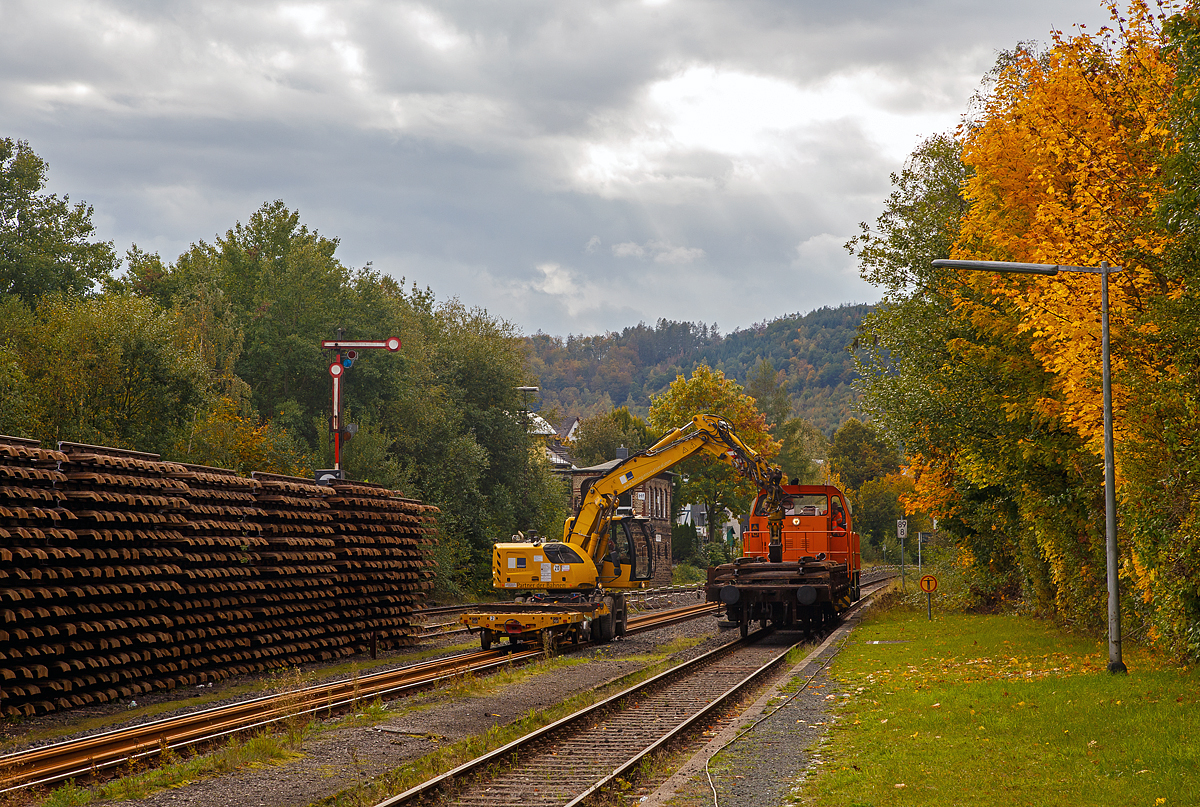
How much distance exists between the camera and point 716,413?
226 ft

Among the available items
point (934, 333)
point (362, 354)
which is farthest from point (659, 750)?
point (362, 354)

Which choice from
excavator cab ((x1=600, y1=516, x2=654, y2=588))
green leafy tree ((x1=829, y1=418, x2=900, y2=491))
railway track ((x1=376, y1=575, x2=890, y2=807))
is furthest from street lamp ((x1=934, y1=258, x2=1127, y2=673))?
green leafy tree ((x1=829, y1=418, x2=900, y2=491))

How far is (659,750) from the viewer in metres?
11.5

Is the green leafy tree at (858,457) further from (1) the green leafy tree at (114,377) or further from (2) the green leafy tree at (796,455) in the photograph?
(1) the green leafy tree at (114,377)

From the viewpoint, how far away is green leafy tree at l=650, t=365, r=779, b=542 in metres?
68.5

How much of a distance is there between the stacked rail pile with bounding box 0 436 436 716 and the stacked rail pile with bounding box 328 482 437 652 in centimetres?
5

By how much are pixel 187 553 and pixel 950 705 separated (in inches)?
509

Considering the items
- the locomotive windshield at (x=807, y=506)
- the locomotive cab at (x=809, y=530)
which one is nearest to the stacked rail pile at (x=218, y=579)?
the locomotive windshield at (x=807, y=506)

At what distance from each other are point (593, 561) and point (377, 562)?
17.3ft

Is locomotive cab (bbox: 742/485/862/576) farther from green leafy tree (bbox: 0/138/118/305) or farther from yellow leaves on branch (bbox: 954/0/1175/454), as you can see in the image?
green leafy tree (bbox: 0/138/118/305)

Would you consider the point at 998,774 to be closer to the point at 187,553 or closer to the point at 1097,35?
the point at 187,553

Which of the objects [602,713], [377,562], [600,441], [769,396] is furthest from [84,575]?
[769,396]

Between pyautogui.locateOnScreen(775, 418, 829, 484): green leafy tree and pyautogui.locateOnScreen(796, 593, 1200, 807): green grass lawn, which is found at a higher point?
pyautogui.locateOnScreen(775, 418, 829, 484): green leafy tree

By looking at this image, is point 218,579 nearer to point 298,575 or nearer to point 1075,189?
point 298,575
